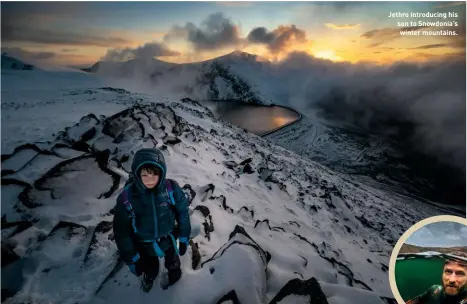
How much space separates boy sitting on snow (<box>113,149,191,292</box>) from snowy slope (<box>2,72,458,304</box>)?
36 centimetres

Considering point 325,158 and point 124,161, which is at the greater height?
point 124,161

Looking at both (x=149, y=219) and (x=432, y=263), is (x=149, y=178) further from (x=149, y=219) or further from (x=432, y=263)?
(x=432, y=263)

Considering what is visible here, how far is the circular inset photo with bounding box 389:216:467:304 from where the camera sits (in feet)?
11.3

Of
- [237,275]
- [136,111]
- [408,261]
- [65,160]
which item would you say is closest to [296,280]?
[237,275]

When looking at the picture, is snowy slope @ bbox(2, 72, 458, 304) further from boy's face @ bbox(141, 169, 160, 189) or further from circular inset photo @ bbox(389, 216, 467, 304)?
boy's face @ bbox(141, 169, 160, 189)

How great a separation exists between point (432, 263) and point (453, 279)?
262 millimetres

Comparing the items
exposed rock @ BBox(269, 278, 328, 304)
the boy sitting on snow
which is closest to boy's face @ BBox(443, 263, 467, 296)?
exposed rock @ BBox(269, 278, 328, 304)

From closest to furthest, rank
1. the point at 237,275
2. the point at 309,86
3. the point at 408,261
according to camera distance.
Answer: the point at 237,275
the point at 408,261
the point at 309,86

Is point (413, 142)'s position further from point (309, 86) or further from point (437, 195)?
point (309, 86)

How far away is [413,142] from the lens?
5347 centimetres

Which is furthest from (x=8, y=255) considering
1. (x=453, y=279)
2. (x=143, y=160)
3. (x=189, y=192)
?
(x=453, y=279)

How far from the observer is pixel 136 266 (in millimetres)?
2908

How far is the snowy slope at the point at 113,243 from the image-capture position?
10.4 feet

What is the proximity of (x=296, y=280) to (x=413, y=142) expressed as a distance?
6072 centimetres
